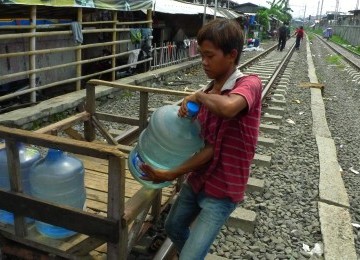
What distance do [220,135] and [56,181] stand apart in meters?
1.10

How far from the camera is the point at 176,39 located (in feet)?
56.7

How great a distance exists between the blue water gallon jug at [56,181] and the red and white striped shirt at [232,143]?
2.87ft

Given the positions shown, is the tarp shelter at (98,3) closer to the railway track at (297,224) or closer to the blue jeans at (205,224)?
the railway track at (297,224)

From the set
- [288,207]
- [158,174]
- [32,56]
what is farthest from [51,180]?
[32,56]

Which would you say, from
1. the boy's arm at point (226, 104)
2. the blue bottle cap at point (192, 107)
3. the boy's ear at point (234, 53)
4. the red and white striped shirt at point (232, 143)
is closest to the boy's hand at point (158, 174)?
the red and white striped shirt at point (232, 143)

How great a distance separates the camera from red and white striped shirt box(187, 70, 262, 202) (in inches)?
78.8

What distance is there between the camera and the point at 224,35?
1.88 m

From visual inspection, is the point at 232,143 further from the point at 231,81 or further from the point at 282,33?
the point at 282,33

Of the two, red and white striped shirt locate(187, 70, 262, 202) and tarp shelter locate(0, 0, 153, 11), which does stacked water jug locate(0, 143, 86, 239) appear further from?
tarp shelter locate(0, 0, 153, 11)

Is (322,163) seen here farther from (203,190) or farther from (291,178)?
(203,190)

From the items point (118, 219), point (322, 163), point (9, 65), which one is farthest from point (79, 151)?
point (9, 65)

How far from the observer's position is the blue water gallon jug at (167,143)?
226 cm

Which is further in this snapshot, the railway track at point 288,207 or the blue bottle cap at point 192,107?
the railway track at point 288,207

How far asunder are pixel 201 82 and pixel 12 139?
1018 cm
